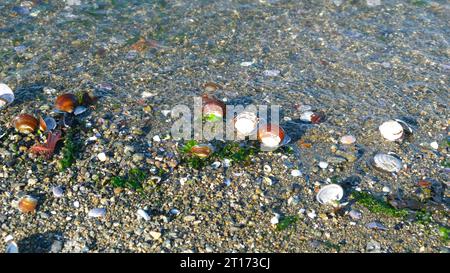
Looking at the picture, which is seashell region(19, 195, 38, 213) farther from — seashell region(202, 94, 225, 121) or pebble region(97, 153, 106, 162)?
seashell region(202, 94, 225, 121)

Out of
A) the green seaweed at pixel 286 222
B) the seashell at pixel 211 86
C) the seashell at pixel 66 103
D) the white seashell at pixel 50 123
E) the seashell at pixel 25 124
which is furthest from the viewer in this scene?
the seashell at pixel 211 86

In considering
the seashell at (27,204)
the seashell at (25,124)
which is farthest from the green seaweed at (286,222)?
the seashell at (25,124)

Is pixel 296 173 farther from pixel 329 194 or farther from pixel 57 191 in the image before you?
pixel 57 191

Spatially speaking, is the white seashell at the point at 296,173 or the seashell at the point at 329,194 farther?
the white seashell at the point at 296,173

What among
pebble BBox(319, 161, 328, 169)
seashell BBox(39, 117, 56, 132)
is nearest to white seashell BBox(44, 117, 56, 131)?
seashell BBox(39, 117, 56, 132)

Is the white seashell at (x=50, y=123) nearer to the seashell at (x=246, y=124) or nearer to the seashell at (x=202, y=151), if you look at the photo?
the seashell at (x=202, y=151)

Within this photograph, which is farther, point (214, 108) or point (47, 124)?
point (214, 108)

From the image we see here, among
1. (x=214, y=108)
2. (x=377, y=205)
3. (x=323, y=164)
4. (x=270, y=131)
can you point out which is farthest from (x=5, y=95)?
(x=377, y=205)
